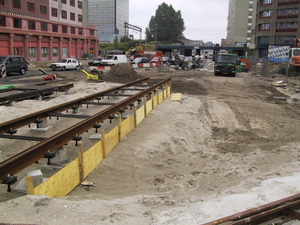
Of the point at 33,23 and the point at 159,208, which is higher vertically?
the point at 33,23

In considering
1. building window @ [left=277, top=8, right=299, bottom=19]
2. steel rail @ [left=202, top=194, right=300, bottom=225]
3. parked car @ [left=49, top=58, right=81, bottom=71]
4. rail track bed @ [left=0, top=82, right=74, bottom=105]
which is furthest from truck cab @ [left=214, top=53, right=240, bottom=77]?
building window @ [left=277, top=8, right=299, bottom=19]

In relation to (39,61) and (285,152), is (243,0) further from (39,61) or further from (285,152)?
(285,152)

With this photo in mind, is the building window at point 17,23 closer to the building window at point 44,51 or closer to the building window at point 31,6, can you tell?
the building window at point 31,6

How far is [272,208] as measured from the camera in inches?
152

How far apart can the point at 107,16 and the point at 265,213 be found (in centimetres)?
15300

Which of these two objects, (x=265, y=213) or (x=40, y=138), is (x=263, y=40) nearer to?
(x=40, y=138)

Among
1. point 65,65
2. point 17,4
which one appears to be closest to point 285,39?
point 65,65

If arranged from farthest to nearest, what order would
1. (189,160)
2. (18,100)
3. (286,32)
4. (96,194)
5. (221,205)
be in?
(286,32) → (18,100) → (189,160) → (96,194) → (221,205)

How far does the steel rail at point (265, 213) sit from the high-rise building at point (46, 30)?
46.3 m

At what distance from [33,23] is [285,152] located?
168ft

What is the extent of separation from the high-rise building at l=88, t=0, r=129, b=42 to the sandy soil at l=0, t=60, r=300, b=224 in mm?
135452

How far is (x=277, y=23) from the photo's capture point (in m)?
75.2

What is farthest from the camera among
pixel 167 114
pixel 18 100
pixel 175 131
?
pixel 18 100

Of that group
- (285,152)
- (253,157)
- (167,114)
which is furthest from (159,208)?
(167,114)
